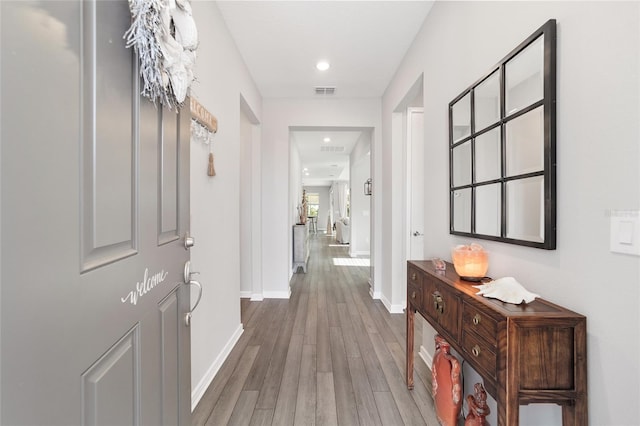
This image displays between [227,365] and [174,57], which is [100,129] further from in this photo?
[227,365]

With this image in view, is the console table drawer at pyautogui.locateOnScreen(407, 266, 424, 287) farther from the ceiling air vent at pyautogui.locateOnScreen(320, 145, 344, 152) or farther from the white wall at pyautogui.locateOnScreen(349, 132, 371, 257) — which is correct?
the white wall at pyautogui.locateOnScreen(349, 132, 371, 257)

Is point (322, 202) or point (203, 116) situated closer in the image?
point (203, 116)

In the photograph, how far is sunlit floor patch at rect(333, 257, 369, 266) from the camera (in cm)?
618

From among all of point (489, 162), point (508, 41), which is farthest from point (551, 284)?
point (508, 41)


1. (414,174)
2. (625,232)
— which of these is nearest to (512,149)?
(625,232)

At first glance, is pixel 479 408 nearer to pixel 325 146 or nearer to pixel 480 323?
pixel 480 323

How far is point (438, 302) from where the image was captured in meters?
1.46

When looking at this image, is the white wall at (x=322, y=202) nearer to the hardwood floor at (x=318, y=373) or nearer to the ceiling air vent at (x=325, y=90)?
the ceiling air vent at (x=325, y=90)

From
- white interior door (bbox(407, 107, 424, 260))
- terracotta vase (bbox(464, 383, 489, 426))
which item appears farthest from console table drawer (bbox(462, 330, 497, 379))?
white interior door (bbox(407, 107, 424, 260))

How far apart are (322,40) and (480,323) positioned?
2479 millimetres

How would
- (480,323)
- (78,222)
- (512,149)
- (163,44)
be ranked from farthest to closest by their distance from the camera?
(512,149) < (480,323) < (163,44) < (78,222)

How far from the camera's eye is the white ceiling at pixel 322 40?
211 centimetres

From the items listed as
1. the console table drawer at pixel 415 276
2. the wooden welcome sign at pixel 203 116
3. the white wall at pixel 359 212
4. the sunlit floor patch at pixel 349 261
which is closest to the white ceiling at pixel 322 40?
the wooden welcome sign at pixel 203 116

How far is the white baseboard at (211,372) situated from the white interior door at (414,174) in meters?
2.10
